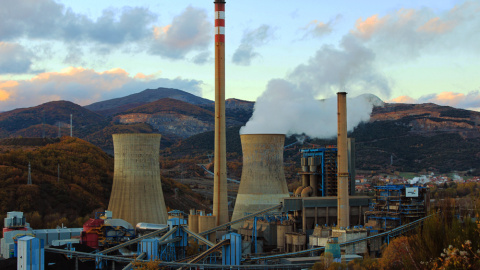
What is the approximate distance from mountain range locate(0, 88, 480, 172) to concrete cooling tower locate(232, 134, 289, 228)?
171 feet

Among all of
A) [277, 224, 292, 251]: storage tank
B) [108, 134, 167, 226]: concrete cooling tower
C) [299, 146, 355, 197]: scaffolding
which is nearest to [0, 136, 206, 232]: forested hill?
[108, 134, 167, 226]: concrete cooling tower

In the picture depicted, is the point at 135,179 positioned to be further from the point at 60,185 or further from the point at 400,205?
the point at 60,185

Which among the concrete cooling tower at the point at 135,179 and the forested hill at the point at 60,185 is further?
the forested hill at the point at 60,185

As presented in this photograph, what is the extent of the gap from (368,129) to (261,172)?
7335 centimetres

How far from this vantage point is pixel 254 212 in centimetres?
3256

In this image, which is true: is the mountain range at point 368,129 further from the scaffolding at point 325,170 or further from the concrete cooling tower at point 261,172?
the concrete cooling tower at point 261,172

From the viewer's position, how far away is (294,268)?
79.7ft

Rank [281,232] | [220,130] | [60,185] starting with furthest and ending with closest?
1. [60,185]
2. [220,130]
3. [281,232]

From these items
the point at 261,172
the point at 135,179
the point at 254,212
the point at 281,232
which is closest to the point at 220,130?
the point at 261,172

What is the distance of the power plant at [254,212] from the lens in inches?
1078

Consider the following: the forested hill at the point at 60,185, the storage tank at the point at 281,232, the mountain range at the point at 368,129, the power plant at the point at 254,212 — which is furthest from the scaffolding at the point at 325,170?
the mountain range at the point at 368,129

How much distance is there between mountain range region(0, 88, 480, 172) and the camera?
89125 mm

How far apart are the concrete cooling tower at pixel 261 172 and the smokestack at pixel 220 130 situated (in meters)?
1.15

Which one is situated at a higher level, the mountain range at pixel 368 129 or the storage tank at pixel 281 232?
the mountain range at pixel 368 129
